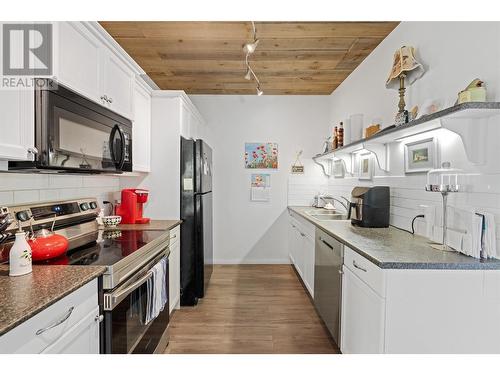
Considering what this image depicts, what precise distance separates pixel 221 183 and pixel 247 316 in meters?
2.02

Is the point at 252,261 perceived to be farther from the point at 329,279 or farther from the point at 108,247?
the point at 108,247

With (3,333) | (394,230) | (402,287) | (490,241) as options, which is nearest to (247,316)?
(394,230)

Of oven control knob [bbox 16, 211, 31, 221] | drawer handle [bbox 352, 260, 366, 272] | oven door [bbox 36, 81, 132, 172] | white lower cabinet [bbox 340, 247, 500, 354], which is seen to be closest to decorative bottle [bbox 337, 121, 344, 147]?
drawer handle [bbox 352, 260, 366, 272]

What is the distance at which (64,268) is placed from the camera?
1.28 metres

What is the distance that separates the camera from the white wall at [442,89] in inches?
57.9

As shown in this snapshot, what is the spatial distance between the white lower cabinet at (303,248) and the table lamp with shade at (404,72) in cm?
126

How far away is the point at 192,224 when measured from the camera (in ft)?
9.52

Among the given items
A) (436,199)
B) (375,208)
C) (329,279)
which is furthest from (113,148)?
(436,199)

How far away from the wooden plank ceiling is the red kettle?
1.75m

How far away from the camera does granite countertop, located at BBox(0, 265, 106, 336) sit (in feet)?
2.85

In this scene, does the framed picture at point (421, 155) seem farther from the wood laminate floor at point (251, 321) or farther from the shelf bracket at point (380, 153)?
the wood laminate floor at point (251, 321)

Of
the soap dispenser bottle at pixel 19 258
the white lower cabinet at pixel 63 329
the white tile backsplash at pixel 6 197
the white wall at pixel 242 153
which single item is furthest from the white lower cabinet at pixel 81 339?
the white wall at pixel 242 153

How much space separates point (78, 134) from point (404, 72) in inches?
83.7
